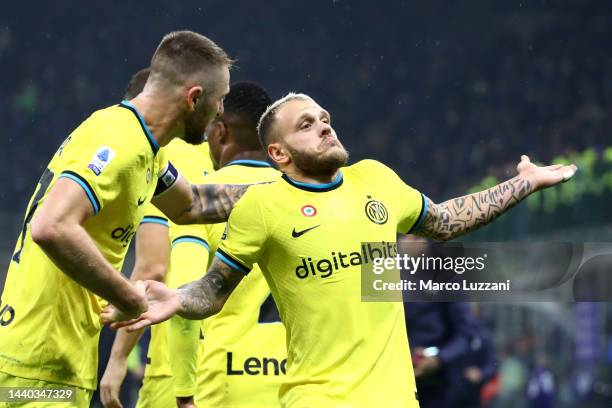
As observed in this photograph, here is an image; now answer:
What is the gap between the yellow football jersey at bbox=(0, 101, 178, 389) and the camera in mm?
3820

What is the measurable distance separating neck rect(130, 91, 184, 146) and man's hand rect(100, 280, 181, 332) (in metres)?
0.56

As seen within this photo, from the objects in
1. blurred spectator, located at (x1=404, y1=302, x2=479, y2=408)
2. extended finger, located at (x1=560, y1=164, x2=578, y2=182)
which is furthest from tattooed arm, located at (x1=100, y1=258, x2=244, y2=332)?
blurred spectator, located at (x1=404, y1=302, x2=479, y2=408)

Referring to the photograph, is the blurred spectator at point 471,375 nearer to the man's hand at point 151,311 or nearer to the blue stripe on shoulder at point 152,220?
the blue stripe on shoulder at point 152,220

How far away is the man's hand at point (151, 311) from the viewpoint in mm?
3721

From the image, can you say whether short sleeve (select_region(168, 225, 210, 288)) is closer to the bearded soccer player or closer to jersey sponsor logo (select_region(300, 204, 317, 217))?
the bearded soccer player

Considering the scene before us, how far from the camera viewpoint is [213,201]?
4684mm

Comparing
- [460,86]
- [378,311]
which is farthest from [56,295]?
[460,86]

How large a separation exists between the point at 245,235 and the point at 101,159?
0.59 m

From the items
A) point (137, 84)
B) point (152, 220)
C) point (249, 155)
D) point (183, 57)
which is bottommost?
point (152, 220)

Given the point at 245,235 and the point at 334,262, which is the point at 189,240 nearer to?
the point at 245,235

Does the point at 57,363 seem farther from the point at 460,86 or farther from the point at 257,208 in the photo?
the point at 460,86

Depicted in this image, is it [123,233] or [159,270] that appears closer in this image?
[123,233]

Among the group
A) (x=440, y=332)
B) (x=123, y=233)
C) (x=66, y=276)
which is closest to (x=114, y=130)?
(x=123, y=233)

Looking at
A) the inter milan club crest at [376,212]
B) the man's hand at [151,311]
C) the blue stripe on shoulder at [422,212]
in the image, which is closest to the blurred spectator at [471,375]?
the blue stripe on shoulder at [422,212]
